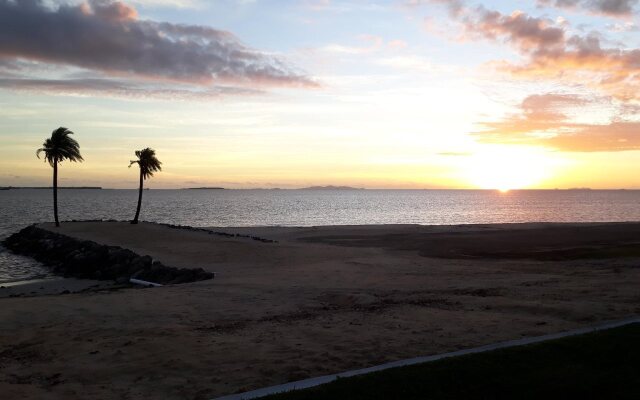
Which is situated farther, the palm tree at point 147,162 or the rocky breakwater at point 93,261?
the palm tree at point 147,162

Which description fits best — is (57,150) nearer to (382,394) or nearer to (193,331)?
(193,331)

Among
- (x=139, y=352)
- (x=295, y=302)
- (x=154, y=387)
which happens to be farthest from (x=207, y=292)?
(x=154, y=387)

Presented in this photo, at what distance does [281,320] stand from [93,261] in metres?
24.1

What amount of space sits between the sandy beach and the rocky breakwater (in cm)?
256

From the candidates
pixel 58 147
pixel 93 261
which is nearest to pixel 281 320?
pixel 93 261

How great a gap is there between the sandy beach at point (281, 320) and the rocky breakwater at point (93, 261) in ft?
8.42

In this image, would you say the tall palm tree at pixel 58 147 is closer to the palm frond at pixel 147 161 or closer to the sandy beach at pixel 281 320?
the palm frond at pixel 147 161

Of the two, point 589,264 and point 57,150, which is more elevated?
point 57,150

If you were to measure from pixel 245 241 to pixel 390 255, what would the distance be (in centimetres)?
1278

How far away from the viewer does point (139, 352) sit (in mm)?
12133

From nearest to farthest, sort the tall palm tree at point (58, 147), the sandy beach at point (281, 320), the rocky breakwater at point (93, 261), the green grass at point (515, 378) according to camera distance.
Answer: the green grass at point (515, 378) < the sandy beach at point (281, 320) < the rocky breakwater at point (93, 261) < the tall palm tree at point (58, 147)

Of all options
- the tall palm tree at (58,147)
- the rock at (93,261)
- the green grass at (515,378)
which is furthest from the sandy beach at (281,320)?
the tall palm tree at (58,147)

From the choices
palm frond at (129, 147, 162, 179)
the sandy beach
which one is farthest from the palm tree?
the sandy beach

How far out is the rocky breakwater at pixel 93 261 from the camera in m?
26.8
